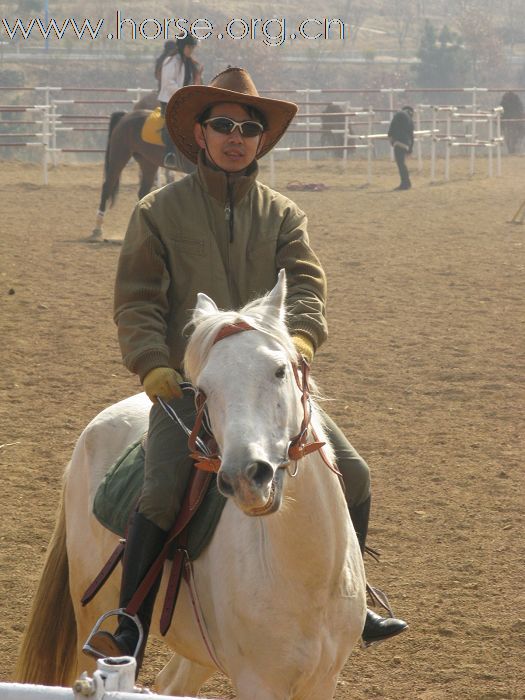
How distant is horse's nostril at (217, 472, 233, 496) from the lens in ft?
7.07

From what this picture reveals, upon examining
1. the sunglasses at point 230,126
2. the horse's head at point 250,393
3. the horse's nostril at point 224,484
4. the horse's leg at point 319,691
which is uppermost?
the sunglasses at point 230,126

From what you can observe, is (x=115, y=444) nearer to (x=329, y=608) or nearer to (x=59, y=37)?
(x=329, y=608)

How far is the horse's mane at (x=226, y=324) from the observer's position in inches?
96.0

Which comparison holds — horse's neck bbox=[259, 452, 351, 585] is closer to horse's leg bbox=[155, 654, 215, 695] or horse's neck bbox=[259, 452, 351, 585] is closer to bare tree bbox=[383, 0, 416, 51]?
horse's leg bbox=[155, 654, 215, 695]

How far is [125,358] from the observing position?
296 cm

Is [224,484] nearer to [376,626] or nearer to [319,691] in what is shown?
[319,691]

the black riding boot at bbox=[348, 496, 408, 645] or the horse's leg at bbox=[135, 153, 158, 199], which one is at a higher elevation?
the horse's leg at bbox=[135, 153, 158, 199]

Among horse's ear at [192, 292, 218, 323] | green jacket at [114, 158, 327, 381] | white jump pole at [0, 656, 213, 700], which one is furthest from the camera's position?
green jacket at [114, 158, 327, 381]

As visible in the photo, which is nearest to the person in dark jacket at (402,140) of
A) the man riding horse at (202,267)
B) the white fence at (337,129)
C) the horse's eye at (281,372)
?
the white fence at (337,129)

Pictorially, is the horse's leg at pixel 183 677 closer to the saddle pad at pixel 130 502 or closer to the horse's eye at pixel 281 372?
the saddle pad at pixel 130 502

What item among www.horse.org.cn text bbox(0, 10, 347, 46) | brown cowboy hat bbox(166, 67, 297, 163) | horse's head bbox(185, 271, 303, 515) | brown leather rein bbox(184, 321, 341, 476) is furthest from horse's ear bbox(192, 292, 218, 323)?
www.horse.org.cn text bbox(0, 10, 347, 46)

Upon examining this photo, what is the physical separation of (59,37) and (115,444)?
61.3 m

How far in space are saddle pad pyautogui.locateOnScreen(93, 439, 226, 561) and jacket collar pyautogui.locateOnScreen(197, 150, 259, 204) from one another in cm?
83

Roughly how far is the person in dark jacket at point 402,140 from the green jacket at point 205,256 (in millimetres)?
17138
